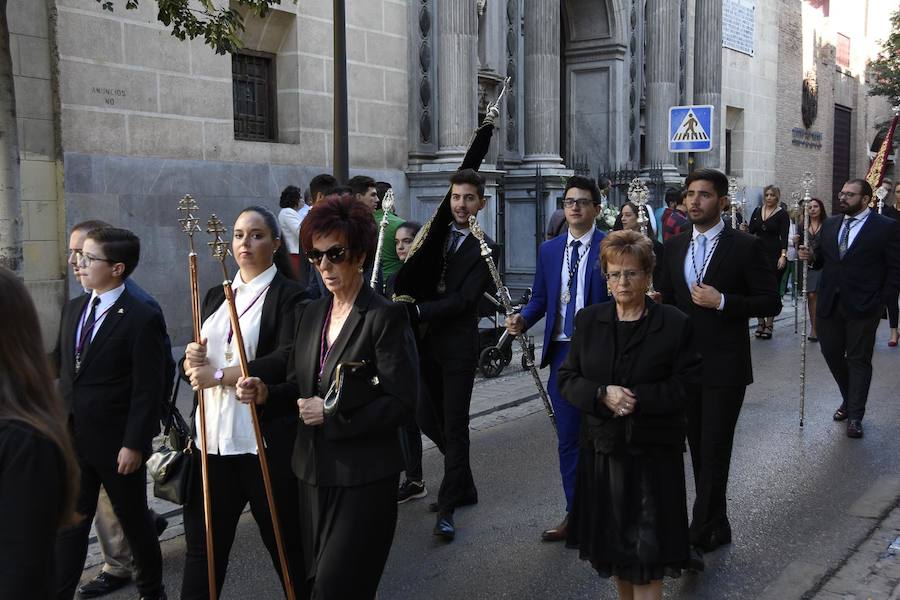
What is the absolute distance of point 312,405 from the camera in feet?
11.5

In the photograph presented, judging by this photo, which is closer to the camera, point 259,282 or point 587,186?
point 259,282

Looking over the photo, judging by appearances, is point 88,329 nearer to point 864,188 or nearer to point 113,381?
point 113,381

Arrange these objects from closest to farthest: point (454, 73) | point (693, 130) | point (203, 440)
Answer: point (203, 440) → point (454, 73) → point (693, 130)

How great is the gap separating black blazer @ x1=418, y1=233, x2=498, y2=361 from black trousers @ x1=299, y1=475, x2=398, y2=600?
241 cm

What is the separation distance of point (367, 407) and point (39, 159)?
8281mm

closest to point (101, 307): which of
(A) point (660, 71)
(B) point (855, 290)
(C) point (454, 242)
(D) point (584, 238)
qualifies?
(C) point (454, 242)

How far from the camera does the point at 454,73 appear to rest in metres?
15.6

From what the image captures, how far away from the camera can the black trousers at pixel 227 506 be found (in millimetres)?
3932

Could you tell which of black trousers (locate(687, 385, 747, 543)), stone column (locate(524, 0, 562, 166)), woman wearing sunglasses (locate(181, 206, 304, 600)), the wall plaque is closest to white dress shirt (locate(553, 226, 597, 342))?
black trousers (locate(687, 385, 747, 543))

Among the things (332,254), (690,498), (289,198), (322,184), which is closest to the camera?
(332,254)

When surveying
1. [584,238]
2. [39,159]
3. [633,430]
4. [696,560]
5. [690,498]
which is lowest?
[690,498]

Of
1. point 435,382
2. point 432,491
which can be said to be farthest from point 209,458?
point 432,491

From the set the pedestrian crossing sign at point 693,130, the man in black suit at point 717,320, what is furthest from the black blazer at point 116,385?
the pedestrian crossing sign at point 693,130

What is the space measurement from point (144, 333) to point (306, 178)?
951 centimetres
